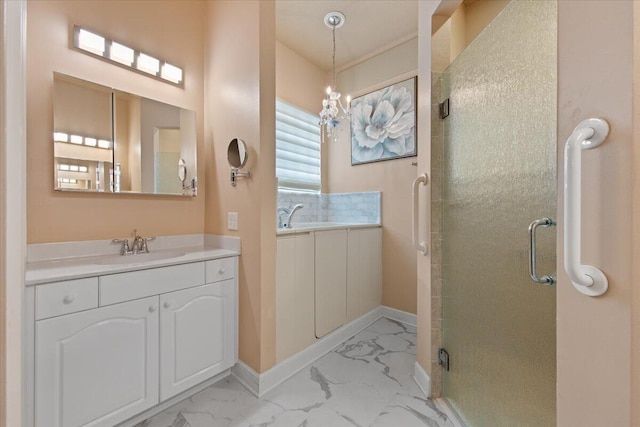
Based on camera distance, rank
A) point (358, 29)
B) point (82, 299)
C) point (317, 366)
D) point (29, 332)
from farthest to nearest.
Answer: point (358, 29)
point (317, 366)
point (82, 299)
point (29, 332)

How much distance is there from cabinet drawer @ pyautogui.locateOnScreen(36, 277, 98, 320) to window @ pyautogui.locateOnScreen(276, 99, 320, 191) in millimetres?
1823

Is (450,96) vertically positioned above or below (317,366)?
above

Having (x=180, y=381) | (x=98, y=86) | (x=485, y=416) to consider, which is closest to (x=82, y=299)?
(x=180, y=381)

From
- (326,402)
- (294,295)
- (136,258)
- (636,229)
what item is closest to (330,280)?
(294,295)

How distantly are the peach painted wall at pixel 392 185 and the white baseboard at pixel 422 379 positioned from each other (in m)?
0.92

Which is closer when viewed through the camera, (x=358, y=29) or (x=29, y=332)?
(x=29, y=332)

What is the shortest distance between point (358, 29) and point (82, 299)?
294 cm

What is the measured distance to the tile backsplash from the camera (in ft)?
9.45

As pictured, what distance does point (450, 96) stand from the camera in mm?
1521

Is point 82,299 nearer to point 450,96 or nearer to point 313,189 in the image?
point 450,96

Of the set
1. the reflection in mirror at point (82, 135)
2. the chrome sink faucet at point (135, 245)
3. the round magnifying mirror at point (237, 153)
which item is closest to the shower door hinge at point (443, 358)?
the round magnifying mirror at point (237, 153)

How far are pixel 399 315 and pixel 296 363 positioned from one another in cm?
131

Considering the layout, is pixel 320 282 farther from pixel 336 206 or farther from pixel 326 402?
pixel 336 206

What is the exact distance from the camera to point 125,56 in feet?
5.65
